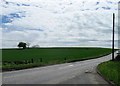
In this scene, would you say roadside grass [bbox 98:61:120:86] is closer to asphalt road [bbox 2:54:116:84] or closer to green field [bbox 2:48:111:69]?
asphalt road [bbox 2:54:116:84]

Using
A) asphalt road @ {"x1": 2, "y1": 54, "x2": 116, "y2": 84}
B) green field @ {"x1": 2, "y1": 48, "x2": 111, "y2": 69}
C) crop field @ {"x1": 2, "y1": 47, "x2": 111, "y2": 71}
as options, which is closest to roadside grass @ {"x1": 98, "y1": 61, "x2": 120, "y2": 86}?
asphalt road @ {"x1": 2, "y1": 54, "x2": 116, "y2": 84}

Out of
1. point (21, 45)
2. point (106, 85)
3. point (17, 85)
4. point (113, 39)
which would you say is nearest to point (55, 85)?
point (17, 85)

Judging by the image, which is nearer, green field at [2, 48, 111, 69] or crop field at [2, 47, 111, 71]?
crop field at [2, 47, 111, 71]

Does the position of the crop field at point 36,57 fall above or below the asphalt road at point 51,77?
below

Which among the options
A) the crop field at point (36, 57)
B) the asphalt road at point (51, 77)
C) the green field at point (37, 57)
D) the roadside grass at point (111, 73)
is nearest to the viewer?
the asphalt road at point (51, 77)

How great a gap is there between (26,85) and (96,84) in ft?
14.2

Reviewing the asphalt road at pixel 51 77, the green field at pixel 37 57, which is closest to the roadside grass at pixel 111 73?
the asphalt road at pixel 51 77

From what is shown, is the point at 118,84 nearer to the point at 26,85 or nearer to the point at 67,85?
the point at 67,85

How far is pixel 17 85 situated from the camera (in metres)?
15.4

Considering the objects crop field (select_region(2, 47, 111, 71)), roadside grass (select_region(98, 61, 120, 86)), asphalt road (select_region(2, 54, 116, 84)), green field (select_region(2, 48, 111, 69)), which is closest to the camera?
asphalt road (select_region(2, 54, 116, 84))

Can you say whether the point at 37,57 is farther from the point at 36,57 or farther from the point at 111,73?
the point at 111,73

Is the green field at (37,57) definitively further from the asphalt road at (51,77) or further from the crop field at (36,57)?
the asphalt road at (51,77)

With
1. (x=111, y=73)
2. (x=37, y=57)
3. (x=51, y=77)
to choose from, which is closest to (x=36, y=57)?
(x=37, y=57)

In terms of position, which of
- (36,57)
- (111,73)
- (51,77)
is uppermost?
(51,77)
